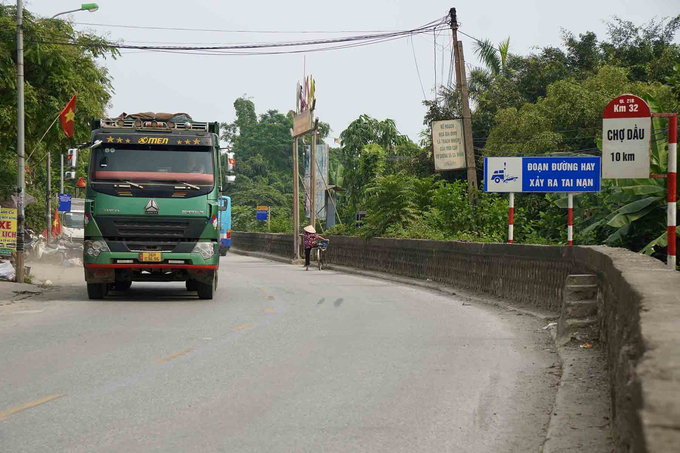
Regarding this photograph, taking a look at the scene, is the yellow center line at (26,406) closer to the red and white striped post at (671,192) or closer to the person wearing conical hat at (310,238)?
the red and white striped post at (671,192)

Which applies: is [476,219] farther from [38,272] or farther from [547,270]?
[38,272]

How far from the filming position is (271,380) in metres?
8.13

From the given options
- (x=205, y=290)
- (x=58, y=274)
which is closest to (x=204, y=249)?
(x=205, y=290)

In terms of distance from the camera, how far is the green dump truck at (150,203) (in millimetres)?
16375

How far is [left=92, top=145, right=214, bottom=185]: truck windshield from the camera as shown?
651 inches

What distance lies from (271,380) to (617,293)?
124 inches

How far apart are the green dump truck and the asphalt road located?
1.22 m

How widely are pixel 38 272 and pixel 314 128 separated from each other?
49.6 ft

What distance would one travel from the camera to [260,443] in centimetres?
572

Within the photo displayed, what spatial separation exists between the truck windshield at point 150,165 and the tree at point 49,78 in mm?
7652

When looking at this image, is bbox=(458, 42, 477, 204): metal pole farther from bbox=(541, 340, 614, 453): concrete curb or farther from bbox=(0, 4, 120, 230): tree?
bbox=(541, 340, 614, 453): concrete curb

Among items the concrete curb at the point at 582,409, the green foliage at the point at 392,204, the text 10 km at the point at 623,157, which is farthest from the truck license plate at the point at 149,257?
the green foliage at the point at 392,204

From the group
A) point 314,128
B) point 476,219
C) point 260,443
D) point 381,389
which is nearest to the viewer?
point 260,443

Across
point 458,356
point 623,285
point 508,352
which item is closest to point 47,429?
point 623,285
